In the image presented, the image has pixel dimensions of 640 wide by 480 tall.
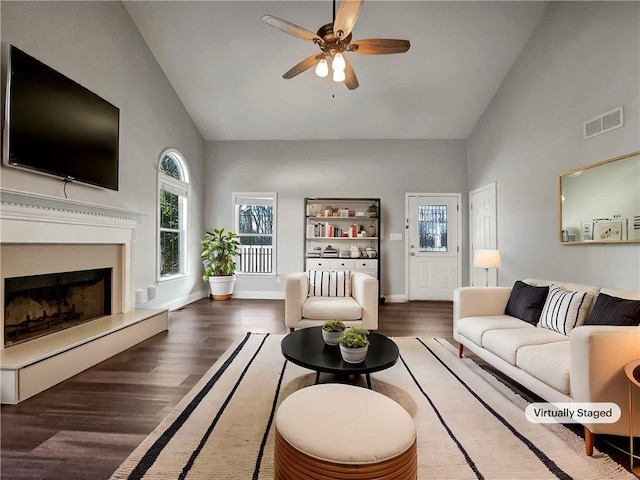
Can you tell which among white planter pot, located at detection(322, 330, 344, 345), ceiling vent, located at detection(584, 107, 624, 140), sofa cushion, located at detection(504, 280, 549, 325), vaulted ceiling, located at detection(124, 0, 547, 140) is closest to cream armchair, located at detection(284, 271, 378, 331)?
white planter pot, located at detection(322, 330, 344, 345)

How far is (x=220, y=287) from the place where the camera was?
18.6ft

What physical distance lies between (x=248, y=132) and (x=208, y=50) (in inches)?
65.3

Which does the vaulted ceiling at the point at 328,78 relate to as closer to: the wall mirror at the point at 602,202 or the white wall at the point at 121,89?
the white wall at the point at 121,89

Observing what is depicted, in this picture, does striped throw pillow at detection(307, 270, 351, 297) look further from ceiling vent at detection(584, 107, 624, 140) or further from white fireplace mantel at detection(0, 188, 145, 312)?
ceiling vent at detection(584, 107, 624, 140)

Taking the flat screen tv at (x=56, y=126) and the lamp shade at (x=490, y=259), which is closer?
the flat screen tv at (x=56, y=126)

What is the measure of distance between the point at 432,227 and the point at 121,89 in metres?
5.15

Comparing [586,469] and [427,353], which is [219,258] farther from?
[586,469]

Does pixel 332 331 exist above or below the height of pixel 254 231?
below

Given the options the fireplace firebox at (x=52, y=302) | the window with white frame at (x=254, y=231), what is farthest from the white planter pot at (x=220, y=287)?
the fireplace firebox at (x=52, y=302)

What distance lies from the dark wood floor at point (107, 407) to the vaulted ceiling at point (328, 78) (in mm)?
3537

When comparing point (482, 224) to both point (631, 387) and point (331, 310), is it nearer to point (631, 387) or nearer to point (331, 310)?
point (331, 310)

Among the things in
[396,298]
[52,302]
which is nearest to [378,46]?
[52,302]

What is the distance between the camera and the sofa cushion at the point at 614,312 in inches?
75.0

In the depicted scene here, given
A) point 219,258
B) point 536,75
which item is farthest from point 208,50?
point 536,75
